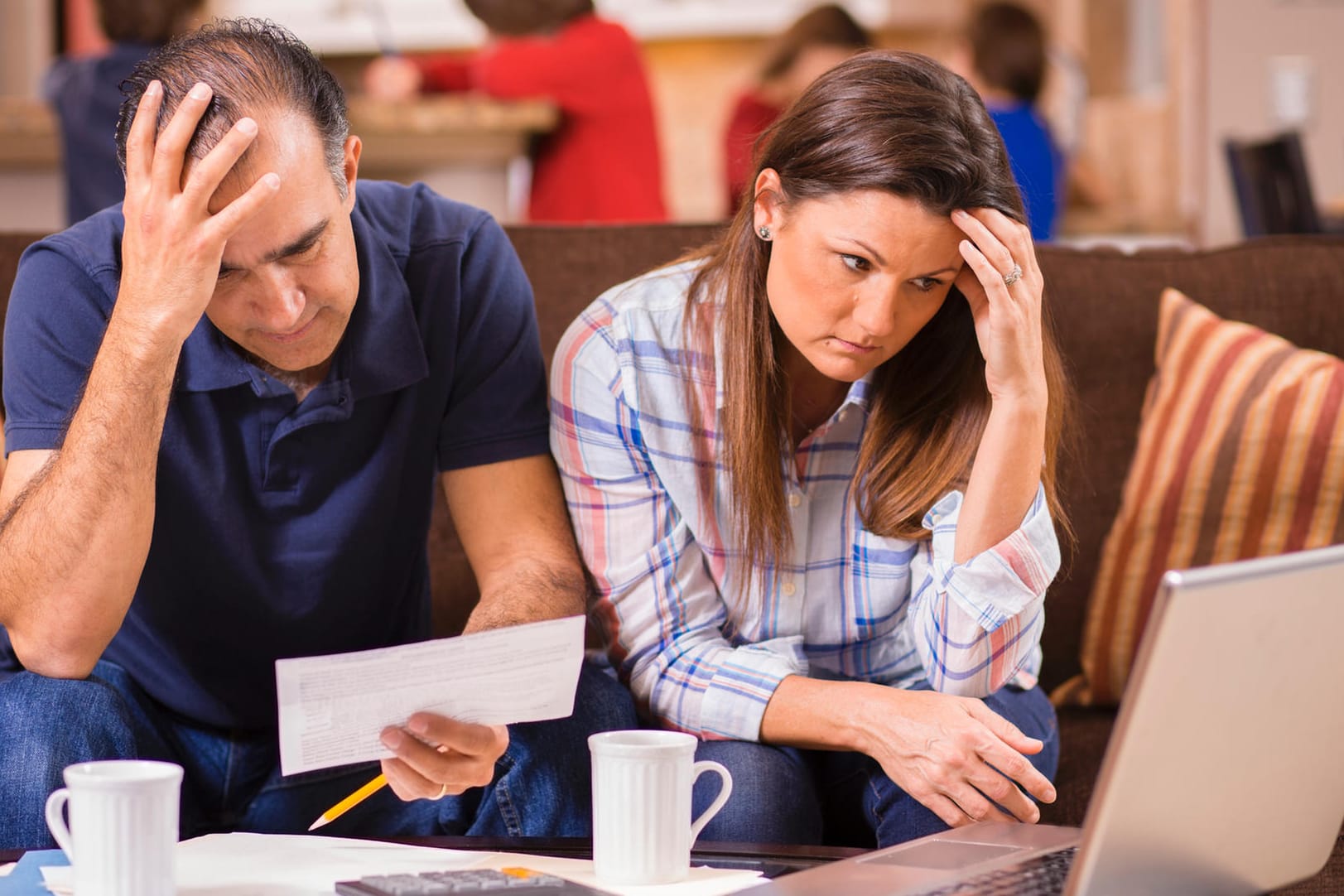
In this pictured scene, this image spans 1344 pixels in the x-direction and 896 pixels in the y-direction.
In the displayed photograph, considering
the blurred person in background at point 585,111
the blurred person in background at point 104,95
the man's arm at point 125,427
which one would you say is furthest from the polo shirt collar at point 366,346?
the blurred person in background at point 585,111

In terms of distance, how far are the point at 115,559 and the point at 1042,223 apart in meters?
2.48

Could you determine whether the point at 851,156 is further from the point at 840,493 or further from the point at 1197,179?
the point at 1197,179

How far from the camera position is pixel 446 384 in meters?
1.47

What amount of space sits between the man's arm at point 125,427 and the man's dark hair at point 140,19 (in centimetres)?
171

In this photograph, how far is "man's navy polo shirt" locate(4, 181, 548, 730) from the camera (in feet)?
4.44

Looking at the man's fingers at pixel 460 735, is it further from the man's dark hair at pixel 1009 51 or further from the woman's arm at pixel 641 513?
the man's dark hair at pixel 1009 51

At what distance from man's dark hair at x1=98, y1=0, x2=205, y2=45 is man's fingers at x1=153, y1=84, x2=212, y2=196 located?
1.74 meters

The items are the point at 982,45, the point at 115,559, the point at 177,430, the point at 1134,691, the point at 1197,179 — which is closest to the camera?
the point at 1134,691

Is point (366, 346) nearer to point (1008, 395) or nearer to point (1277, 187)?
point (1008, 395)

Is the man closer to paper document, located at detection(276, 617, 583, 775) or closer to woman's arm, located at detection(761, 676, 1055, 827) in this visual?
paper document, located at detection(276, 617, 583, 775)

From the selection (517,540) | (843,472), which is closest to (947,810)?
(843,472)

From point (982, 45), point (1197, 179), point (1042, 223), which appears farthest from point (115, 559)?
point (1197, 179)

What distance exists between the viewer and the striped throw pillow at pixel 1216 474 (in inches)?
68.0

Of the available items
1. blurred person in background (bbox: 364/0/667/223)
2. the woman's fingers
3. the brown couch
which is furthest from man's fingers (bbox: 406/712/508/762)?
blurred person in background (bbox: 364/0/667/223)
